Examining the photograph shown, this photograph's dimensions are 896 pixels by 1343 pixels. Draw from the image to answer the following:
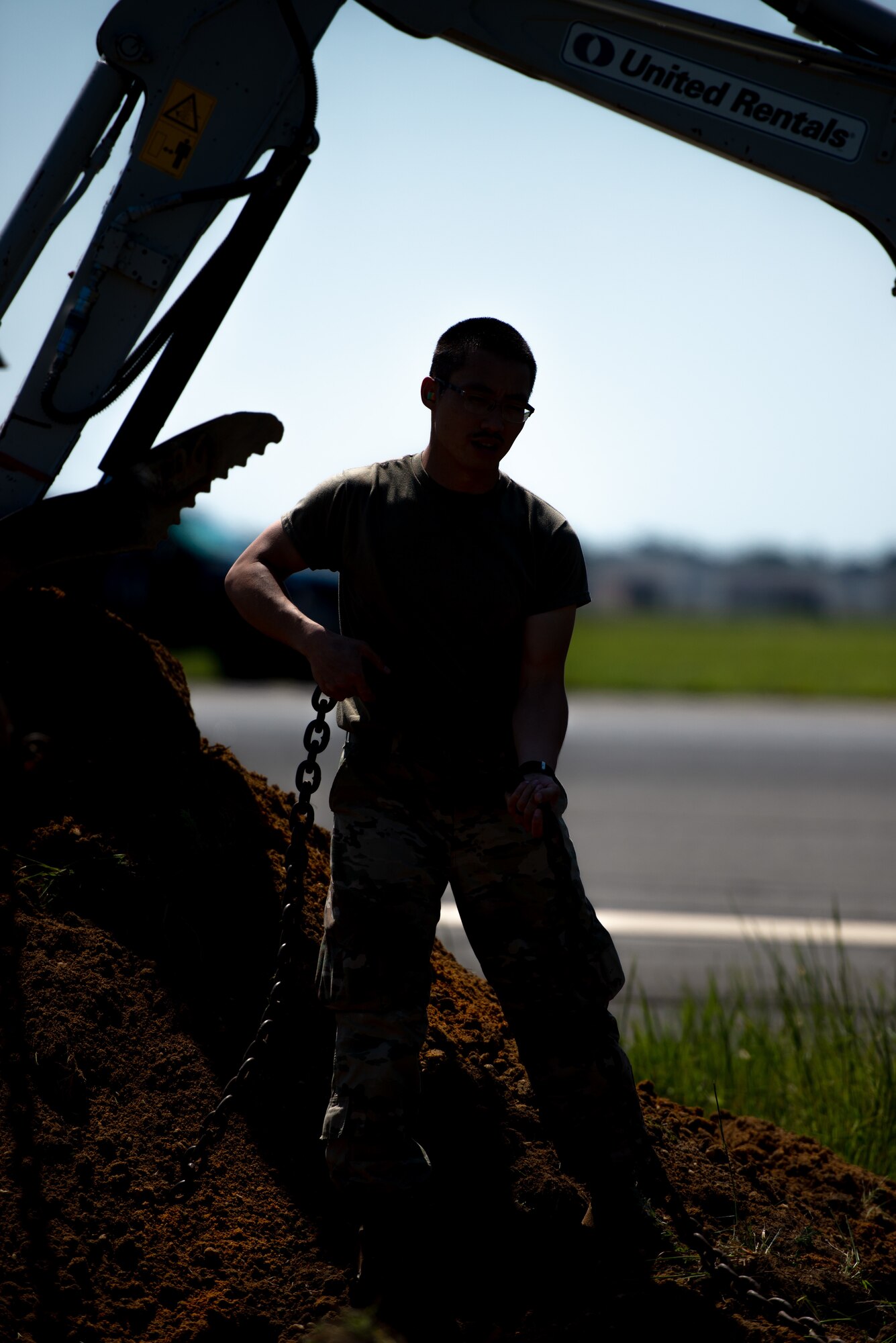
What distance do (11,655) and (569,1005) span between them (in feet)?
5.98

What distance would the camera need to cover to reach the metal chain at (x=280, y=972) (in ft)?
8.83

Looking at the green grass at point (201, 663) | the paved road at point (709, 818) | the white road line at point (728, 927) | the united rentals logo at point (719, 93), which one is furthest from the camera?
the green grass at point (201, 663)

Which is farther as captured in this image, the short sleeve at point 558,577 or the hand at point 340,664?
the short sleeve at point 558,577

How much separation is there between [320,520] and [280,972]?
0.96 m

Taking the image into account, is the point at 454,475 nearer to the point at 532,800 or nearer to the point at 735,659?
the point at 532,800

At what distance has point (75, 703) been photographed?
350 centimetres

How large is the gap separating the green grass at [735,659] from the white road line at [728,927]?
1262 centimetres

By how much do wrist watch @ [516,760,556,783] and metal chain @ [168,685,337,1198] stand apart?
1.35 ft

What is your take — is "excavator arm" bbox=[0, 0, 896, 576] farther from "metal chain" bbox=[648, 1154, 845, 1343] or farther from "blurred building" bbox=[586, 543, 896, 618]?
"blurred building" bbox=[586, 543, 896, 618]

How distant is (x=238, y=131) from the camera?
3.00 m

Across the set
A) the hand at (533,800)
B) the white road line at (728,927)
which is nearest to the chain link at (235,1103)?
the hand at (533,800)

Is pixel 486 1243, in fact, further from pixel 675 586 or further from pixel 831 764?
pixel 675 586

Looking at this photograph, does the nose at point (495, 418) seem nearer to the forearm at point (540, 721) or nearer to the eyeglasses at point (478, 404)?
the eyeglasses at point (478, 404)

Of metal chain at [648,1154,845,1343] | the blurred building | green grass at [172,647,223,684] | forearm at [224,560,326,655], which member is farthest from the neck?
the blurred building
